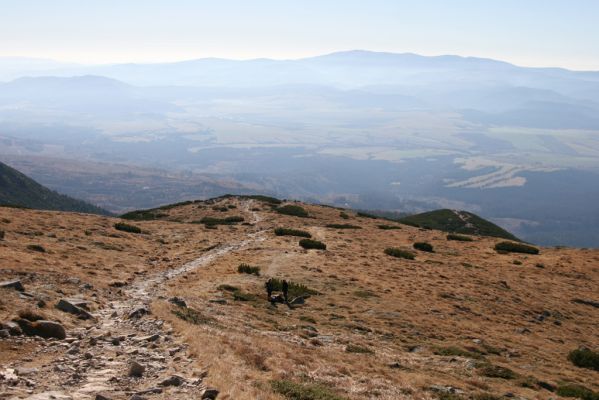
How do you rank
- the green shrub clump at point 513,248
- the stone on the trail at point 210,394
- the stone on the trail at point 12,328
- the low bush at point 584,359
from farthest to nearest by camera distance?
the green shrub clump at point 513,248
the low bush at point 584,359
the stone on the trail at point 12,328
the stone on the trail at point 210,394

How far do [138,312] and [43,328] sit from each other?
4201 mm

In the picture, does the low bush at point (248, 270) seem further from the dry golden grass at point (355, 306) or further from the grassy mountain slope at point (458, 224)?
the grassy mountain slope at point (458, 224)

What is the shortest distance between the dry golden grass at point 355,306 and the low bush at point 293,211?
46.7ft

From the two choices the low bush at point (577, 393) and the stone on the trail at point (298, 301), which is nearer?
the low bush at point (577, 393)

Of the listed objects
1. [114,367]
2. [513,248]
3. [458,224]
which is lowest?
[458,224]

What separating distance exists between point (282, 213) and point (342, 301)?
4044 cm

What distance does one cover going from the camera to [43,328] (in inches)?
624

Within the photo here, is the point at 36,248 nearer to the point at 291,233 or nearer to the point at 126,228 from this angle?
the point at 126,228

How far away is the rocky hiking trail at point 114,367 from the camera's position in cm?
1173

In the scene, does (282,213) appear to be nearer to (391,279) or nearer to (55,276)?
(391,279)

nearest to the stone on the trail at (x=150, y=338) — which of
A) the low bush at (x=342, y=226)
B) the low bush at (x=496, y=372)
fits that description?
the low bush at (x=496, y=372)

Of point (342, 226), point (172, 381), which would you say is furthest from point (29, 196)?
point (172, 381)

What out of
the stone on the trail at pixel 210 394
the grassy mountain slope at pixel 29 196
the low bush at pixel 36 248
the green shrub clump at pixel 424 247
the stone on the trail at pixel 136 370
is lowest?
the grassy mountain slope at pixel 29 196

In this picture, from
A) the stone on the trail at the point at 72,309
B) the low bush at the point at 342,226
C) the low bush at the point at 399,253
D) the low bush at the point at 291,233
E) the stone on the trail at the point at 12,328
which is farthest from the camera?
the low bush at the point at 342,226
